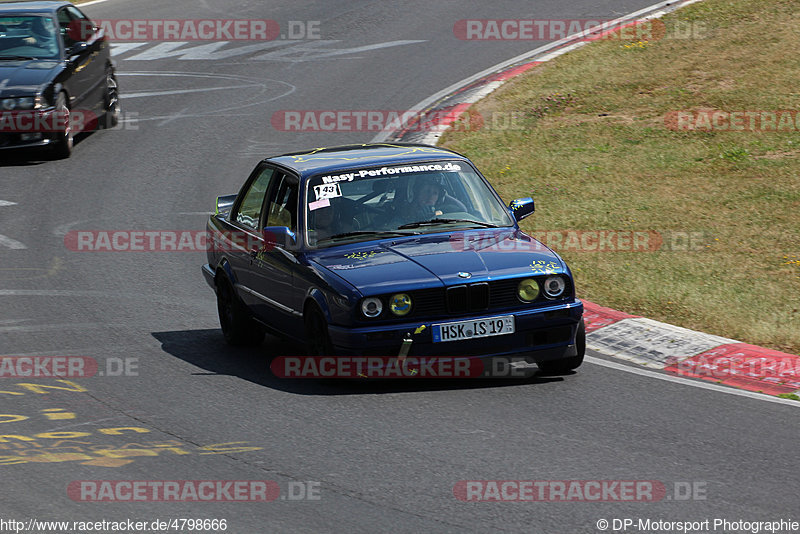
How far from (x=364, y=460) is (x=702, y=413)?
7.32ft

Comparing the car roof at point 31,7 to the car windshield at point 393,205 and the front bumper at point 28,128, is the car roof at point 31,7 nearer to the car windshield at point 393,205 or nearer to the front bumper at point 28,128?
the front bumper at point 28,128

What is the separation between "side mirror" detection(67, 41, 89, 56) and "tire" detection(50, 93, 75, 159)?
887 mm

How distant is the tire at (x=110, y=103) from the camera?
1997 cm

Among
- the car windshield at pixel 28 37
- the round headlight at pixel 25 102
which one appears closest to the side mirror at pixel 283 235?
the round headlight at pixel 25 102

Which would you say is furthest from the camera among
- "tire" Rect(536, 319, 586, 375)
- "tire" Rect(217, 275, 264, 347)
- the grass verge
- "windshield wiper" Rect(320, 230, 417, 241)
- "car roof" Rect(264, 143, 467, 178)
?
the grass verge

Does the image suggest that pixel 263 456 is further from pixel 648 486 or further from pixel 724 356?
pixel 724 356

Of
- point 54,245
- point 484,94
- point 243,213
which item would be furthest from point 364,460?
point 484,94

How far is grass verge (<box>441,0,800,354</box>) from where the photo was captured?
10.8m

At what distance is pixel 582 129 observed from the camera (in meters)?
17.4

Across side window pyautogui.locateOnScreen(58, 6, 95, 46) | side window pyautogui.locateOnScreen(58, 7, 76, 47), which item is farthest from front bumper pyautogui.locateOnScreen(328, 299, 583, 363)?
side window pyautogui.locateOnScreen(58, 6, 95, 46)

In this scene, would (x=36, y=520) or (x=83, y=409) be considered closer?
(x=36, y=520)

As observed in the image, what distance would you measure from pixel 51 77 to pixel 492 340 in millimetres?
11285

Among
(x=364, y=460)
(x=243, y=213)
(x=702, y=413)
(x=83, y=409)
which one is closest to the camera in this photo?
(x=364, y=460)

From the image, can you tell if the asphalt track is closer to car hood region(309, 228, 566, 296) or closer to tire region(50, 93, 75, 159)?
car hood region(309, 228, 566, 296)
